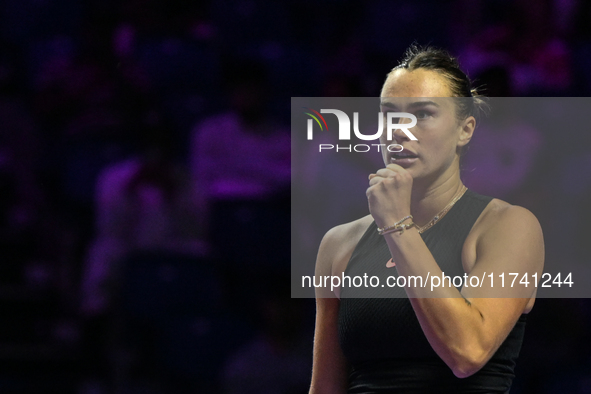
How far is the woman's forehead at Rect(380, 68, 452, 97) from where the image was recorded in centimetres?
108

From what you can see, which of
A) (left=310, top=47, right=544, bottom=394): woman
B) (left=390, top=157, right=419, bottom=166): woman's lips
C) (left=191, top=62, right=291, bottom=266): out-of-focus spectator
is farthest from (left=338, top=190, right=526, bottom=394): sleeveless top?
(left=191, top=62, right=291, bottom=266): out-of-focus spectator

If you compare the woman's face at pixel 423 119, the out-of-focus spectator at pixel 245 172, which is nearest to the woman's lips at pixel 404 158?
the woman's face at pixel 423 119

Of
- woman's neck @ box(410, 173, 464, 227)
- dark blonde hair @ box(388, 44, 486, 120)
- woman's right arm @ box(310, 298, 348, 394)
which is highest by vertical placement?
dark blonde hair @ box(388, 44, 486, 120)

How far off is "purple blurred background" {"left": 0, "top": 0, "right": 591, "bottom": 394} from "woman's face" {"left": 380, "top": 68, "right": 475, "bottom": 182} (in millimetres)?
876

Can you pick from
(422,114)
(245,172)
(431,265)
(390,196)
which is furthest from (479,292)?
(245,172)

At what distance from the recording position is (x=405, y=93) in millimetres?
1091

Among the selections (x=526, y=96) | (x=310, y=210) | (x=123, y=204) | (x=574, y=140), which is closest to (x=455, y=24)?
(x=526, y=96)

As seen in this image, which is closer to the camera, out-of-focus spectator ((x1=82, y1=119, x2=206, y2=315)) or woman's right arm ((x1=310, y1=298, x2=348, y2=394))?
woman's right arm ((x1=310, y1=298, x2=348, y2=394))

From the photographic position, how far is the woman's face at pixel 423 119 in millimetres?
1085

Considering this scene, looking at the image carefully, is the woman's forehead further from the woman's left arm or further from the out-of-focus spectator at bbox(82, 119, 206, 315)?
the out-of-focus spectator at bbox(82, 119, 206, 315)

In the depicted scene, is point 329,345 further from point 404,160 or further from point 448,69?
point 448,69

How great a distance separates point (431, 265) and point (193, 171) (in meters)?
1.66

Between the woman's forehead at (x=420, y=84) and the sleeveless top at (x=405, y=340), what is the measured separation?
175 mm

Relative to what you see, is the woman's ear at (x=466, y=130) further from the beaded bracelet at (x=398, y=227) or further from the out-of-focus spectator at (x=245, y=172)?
the out-of-focus spectator at (x=245, y=172)
